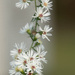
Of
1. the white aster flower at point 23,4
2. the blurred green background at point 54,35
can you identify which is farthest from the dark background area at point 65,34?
the white aster flower at point 23,4

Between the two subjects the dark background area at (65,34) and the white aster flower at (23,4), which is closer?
the white aster flower at (23,4)

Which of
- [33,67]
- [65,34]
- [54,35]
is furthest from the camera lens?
[65,34]

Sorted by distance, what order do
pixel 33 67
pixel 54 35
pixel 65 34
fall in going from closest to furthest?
1. pixel 33 67
2. pixel 54 35
3. pixel 65 34

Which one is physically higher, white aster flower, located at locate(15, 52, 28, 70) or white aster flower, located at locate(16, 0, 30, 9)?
white aster flower, located at locate(16, 0, 30, 9)

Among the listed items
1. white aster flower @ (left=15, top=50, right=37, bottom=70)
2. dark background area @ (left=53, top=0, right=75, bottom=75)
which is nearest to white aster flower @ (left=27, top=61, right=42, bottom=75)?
white aster flower @ (left=15, top=50, right=37, bottom=70)

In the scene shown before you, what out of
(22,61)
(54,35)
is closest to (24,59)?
(22,61)

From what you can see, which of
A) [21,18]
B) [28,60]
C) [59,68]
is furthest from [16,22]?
[28,60]

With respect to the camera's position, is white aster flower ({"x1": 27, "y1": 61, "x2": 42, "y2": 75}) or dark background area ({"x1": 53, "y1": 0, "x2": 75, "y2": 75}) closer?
white aster flower ({"x1": 27, "y1": 61, "x2": 42, "y2": 75})

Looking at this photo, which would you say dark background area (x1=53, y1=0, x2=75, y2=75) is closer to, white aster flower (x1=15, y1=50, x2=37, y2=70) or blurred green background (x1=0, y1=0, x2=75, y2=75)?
blurred green background (x1=0, y1=0, x2=75, y2=75)

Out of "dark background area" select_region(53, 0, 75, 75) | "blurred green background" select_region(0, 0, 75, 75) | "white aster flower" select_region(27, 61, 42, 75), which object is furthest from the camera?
"dark background area" select_region(53, 0, 75, 75)

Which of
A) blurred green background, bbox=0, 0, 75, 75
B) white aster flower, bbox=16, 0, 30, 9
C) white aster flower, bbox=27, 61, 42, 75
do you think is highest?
blurred green background, bbox=0, 0, 75, 75

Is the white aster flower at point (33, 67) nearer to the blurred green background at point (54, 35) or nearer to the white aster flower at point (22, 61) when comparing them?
the white aster flower at point (22, 61)

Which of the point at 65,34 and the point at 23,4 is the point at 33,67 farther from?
the point at 65,34
